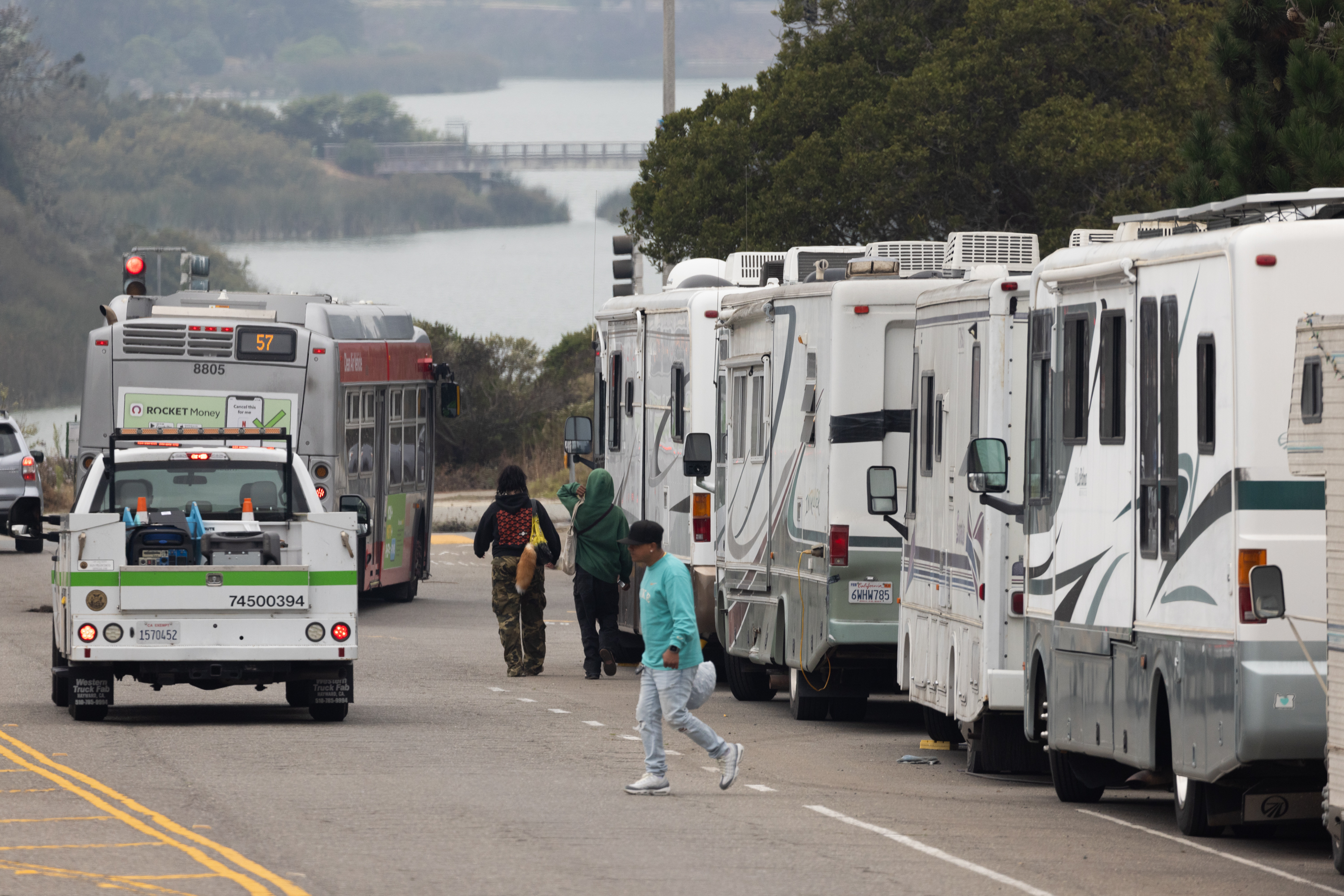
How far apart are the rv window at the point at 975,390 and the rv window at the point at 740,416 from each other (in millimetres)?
4655

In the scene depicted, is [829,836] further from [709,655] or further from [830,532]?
[709,655]

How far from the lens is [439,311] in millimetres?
126750

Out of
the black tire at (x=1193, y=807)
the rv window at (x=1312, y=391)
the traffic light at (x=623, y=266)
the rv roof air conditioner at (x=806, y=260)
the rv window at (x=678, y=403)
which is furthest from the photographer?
the traffic light at (x=623, y=266)

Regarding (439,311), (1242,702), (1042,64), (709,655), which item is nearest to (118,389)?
(709,655)

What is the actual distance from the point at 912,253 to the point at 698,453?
2516 mm

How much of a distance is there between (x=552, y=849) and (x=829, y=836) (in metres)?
1.51

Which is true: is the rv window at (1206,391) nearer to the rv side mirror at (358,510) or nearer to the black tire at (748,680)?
the rv side mirror at (358,510)

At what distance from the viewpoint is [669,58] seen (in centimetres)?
3725

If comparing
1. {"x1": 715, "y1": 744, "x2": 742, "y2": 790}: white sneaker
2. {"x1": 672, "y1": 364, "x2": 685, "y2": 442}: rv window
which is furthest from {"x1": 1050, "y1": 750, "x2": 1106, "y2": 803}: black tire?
{"x1": 672, "y1": 364, "x2": 685, "y2": 442}: rv window

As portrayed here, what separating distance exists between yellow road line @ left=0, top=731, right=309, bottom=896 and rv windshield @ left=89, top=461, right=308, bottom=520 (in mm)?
2492

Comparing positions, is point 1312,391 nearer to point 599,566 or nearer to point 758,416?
point 758,416

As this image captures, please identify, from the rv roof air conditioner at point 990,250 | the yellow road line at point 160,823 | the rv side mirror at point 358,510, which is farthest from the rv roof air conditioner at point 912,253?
the yellow road line at point 160,823

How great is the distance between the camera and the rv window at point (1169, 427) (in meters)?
11.7

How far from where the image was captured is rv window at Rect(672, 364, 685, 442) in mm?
21172
